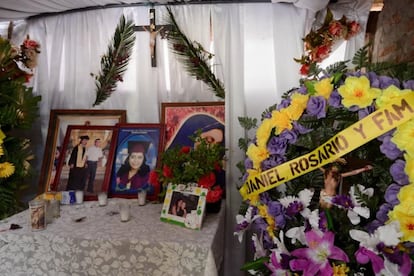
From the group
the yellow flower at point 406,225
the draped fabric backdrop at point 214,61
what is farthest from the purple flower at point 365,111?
the draped fabric backdrop at point 214,61

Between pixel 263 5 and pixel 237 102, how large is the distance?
598 mm

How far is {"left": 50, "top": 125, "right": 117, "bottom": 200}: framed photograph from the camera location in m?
1.82

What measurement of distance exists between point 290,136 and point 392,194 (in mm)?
304

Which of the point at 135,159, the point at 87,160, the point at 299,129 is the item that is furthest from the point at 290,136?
the point at 87,160

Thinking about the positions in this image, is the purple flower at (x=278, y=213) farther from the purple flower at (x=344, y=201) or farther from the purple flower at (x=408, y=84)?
the purple flower at (x=408, y=84)

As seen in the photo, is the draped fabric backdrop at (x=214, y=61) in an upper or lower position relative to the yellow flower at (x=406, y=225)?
upper

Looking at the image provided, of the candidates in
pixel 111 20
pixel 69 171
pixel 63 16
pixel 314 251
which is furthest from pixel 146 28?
pixel 314 251

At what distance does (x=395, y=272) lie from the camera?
0.68 metres

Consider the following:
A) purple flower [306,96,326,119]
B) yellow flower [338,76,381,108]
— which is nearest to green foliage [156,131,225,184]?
purple flower [306,96,326,119]

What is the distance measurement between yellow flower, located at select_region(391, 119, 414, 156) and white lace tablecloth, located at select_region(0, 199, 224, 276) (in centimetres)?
78

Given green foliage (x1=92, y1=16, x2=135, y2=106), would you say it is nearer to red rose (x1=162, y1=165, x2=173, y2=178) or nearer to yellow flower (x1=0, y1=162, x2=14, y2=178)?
yellow flower (x1=0, y1=162, x2=14, y2=178)

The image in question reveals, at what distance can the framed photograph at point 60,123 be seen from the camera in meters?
1.90

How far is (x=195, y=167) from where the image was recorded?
1.41 meters

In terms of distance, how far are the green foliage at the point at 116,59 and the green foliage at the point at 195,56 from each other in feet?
0.86
